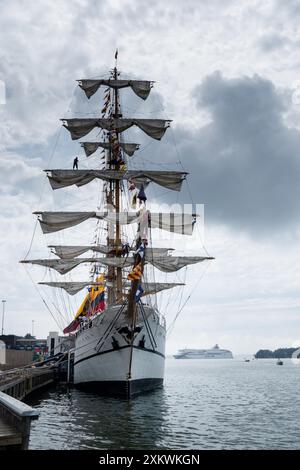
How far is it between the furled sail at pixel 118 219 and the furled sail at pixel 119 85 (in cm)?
1236

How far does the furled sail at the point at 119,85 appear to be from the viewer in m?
44.7

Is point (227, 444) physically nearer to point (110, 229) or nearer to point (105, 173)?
point (105, 173)

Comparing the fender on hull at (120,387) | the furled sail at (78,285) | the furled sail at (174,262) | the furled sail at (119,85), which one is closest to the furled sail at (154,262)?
the furled sail at (174,262)

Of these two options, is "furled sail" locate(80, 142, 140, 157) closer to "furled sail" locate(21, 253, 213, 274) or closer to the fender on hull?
"furled sail" locate(21, 253, 213, 274)

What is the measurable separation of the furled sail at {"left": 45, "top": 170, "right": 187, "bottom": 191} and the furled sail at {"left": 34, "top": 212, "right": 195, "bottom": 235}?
2.57 meters

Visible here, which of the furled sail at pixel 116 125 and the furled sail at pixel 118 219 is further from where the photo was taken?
the furled sail at pixel 116 125

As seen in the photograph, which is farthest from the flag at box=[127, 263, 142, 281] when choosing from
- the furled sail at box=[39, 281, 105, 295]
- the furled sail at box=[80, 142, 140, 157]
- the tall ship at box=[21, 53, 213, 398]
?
the furled sail at box=[80, 142, 140, 157]

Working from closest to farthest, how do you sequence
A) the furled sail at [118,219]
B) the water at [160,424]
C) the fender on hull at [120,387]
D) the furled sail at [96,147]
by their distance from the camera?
1. the water at [160,424]
2. the fender on hull at [120,387]
3. the furled sail at [118,219]
4. the furled sail at [96,147]

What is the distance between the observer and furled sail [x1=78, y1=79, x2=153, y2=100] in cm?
4469

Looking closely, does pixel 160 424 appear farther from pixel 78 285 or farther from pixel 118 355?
pixel 78 285

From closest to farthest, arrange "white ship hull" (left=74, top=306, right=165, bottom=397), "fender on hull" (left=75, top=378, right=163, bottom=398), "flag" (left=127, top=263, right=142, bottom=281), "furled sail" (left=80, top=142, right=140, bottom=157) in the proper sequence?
1. "flag" (left=127, top=263, right=142, bottom=281)
2. "fender on hull" (left=75, top=378, right=163, bottom=398)
3. "white ship hull" (left=74, top=306, right=165, bottom=397)
4. "furled sail" (left=80, top=142, right=140, bottom=157)

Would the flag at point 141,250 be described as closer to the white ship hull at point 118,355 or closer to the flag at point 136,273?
the flag at point 136,273

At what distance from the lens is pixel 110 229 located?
151ft

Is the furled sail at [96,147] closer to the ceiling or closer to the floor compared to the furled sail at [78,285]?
closer to the ceiling
